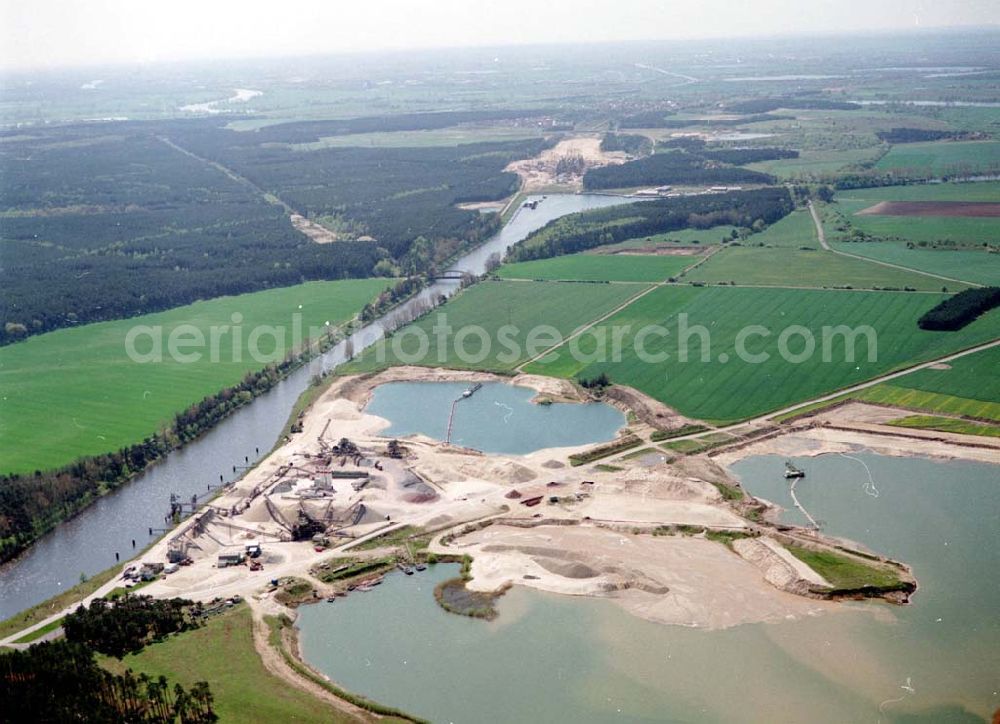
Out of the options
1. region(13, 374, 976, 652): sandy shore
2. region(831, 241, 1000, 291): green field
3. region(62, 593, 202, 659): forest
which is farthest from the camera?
region(831, 241, 1000, 291): green field

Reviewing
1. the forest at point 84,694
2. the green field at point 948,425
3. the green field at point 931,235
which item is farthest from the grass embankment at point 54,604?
the green field at point 931,235

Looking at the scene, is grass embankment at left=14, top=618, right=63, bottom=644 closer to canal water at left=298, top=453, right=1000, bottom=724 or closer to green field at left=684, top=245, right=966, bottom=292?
canal water at left=298, top=453, right=1000, bottom=724

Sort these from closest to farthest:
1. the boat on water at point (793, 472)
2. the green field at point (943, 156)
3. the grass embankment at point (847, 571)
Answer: the grass embankment at point (847, 571), the boat on water at point (793, 472), the green field at point (943, 156)

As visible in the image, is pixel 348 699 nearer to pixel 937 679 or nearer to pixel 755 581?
pixel 755 581

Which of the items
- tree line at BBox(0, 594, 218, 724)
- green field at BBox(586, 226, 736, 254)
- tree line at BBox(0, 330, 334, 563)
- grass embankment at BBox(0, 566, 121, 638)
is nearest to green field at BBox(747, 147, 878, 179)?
green field at BBox(586, 226, 736, 254)

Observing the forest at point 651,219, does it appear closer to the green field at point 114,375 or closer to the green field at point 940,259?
the green field at point 940,259
